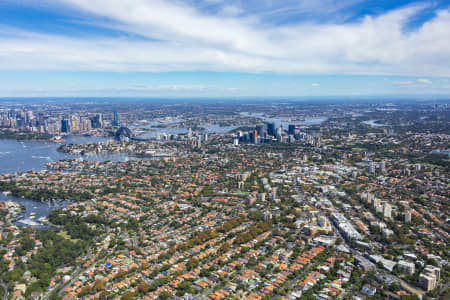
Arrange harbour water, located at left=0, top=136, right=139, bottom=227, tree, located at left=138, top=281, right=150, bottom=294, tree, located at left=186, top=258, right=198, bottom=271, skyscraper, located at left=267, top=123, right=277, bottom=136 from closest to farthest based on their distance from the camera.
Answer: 1. tree, located at left=138, top=281, right=150, bottom=294
2. tree, located at left=186, top=258, right=198, bottom=271
3. harbour water, located at left=0, top=136, right=139, bottom=227
4. skyscraper, located at left=267, top=123, right=277, bottom=136

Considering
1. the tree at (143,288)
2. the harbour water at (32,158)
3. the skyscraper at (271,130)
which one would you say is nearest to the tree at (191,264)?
the tree at (143,288)

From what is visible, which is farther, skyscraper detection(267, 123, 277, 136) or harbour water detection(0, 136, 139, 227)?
skyscraper detection(267, 123, 277, 136)

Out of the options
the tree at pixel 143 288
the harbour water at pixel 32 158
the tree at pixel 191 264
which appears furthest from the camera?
the harbour water at pixel 32 158

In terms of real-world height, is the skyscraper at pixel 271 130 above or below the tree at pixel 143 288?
above

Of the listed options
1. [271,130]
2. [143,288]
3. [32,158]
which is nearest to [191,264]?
[143,288]

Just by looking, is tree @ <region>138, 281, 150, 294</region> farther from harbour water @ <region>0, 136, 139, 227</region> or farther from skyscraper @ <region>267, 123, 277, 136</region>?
skyscraper @ <region>267, 123, 277, 136</region>

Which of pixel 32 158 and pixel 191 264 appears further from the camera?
pixel 32 158

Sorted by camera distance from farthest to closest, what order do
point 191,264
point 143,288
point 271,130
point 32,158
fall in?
point 271,130
point 32,158
point 191,264
point 143,288

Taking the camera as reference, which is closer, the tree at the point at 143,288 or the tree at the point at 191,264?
the tree at the point at 143,288

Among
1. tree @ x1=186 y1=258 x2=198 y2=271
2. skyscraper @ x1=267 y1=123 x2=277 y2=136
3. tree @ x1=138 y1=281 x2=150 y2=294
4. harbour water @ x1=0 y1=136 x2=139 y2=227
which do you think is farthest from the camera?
skyscraper @ x1=267 y1=123 x2=277 y2=136

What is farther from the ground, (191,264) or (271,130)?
→ (271,130)

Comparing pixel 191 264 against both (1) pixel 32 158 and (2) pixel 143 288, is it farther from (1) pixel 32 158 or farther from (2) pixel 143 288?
(1) pixel 32 158

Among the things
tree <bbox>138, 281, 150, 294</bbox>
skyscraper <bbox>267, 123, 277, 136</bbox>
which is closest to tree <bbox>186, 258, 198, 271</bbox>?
tree <bbox>138, 281, 150, 294</bbox>

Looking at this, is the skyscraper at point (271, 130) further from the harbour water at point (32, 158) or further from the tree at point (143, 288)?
the tree at point (143, 288)
